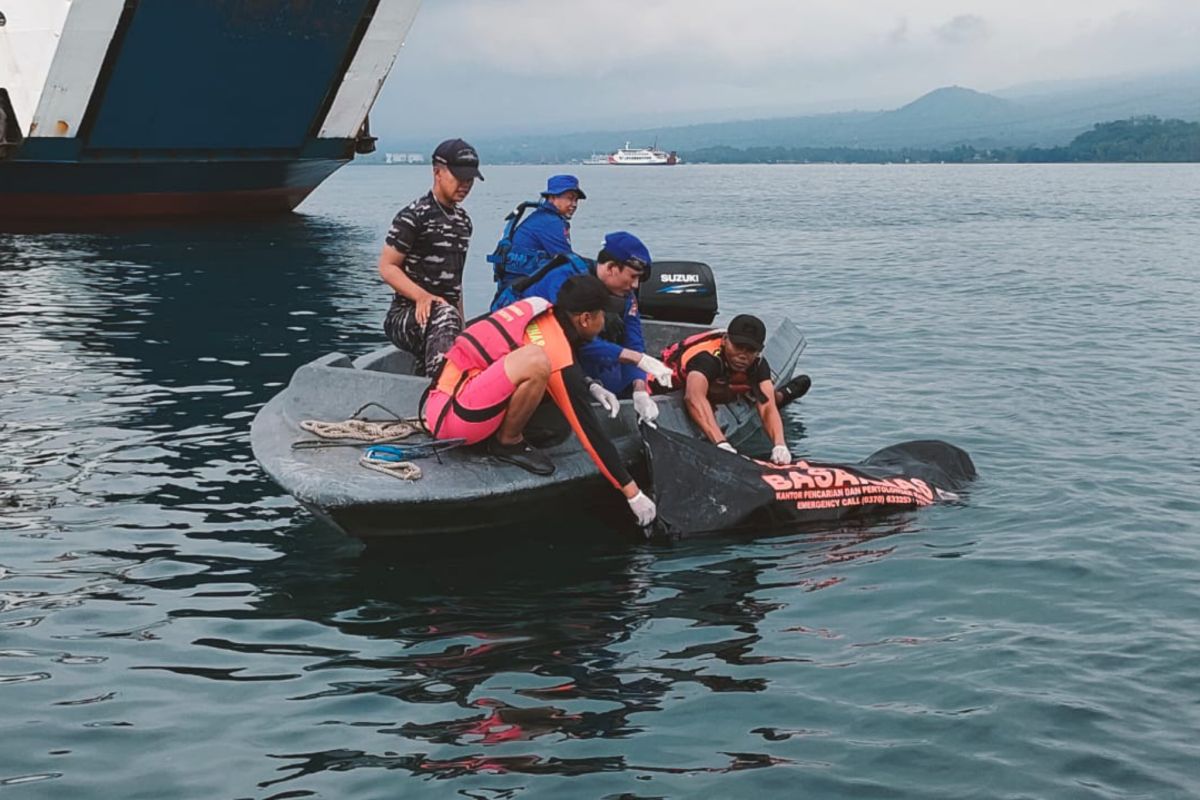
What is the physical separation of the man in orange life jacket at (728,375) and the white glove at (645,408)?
589 millimetres

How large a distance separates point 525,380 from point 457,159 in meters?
1.94

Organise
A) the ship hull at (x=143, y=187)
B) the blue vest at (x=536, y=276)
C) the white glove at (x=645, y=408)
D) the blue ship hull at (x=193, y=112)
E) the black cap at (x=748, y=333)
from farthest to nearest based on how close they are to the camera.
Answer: the ship hull at (x=143, y=187) < the blue ship hull at (x=193, y=112) < the black cap at (x=748, y=333) < the blue vest at (x=536, y=276) < the white glove at (x=645, y=408)

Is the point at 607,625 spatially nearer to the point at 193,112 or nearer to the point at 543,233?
the point at 543,233

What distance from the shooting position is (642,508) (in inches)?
332

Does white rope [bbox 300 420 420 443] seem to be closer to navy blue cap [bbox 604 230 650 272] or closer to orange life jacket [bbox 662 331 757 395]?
navy blue cap [bbox 604 230 650 272]

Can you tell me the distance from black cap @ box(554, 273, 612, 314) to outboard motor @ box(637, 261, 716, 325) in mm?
5159

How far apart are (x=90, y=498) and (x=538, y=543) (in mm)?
3479

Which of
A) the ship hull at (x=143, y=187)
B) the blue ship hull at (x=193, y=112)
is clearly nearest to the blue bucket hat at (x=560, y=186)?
the blue ship hull at (x=193, y=112)

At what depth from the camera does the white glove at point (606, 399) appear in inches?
352

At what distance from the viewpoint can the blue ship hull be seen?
2742 cm

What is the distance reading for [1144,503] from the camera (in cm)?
988

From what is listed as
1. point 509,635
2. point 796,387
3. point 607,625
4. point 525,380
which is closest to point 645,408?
point 525,380

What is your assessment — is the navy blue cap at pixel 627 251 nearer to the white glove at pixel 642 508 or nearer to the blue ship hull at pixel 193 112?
the white glove at pixel 642 508

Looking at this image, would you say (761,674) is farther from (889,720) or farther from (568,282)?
(568,282)
